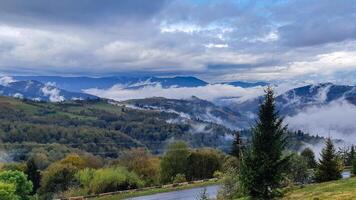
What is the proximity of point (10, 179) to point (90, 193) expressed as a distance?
135 feet

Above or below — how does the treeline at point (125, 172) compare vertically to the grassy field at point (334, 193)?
below

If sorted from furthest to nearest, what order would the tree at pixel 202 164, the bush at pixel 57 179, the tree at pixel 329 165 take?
1. the tree at pixel 202 164
2. the bush at pixel 57 179
3. the tree at pixel 329 165

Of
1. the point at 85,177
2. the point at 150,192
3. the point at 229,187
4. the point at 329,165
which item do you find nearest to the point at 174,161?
the point at 85,177

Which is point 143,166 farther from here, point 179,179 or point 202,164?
point 179,179

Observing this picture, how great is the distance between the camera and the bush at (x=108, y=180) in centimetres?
11728

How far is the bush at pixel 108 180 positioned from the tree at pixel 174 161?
12.7 meters

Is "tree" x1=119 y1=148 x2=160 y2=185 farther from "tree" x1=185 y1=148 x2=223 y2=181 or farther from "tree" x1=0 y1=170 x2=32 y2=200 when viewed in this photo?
"tree" x1=0 y1=170 x2=32 y2=200

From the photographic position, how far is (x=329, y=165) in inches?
3039

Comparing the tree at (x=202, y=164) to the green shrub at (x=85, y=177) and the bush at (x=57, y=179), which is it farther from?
the bush at (x=57, y=179)

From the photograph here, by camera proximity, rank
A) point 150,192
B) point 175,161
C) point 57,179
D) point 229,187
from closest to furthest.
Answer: point 229,187 → point 150,192 → point 57,179 → point 175,161

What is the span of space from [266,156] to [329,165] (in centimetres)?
3624

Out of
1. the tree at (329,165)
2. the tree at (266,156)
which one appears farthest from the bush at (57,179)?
the tree at (266,156)

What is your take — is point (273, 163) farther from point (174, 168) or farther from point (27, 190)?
point (174, 168)

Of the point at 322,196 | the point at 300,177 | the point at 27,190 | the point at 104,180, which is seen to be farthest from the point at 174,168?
the point at 322,196
